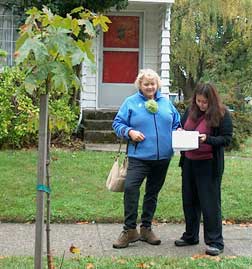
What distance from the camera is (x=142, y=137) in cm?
552

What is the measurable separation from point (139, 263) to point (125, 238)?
0.65m

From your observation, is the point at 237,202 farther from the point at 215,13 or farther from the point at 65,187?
the point at 215,13

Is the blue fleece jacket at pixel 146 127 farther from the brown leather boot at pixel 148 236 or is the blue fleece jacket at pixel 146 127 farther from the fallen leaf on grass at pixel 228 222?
the fallen leaf on grass at pixel 228 222

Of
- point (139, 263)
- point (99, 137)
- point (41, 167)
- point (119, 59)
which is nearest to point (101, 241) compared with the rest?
point (139, 263)

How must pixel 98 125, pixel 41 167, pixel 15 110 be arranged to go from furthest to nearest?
pixel 98 125 < pixel 15 110 < pixel 41 167

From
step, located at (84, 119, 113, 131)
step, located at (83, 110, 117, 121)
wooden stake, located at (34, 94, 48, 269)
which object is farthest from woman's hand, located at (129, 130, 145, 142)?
step, located at (83, 110, 117, 121)

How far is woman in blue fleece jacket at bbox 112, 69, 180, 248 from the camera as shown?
5.57 m

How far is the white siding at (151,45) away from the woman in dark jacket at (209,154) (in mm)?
7539

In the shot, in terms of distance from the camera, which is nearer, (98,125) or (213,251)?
(213,251)

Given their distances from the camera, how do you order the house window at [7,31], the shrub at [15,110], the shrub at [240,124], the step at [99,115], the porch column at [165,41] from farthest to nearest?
the house window at [7,31]
the shrub at [240,124]
the porch column at [165,41]
the step at [99,115]
the shrub at [15,110]

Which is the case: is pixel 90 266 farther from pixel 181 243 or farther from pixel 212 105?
pixel 212 105

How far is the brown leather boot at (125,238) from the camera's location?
5555 millimetres

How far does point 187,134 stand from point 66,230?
1933mm

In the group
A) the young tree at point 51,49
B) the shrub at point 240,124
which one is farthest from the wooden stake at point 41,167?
the shrub at point 240,124
